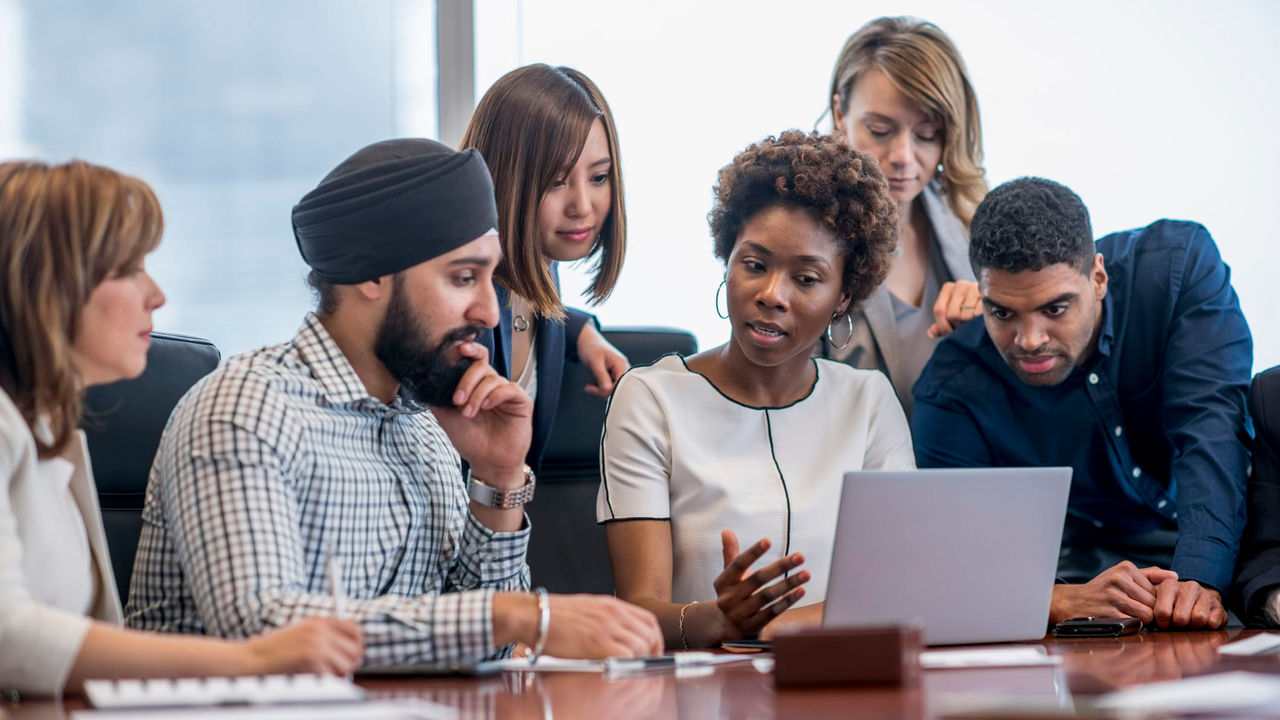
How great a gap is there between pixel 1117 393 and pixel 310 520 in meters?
1.56

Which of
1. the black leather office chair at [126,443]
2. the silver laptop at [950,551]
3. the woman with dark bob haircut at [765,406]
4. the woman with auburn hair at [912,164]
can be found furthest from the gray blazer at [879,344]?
the black leather office chair at [126,443]

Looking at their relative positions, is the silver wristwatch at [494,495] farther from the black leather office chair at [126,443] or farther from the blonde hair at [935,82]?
the blonde hair at [935,82]

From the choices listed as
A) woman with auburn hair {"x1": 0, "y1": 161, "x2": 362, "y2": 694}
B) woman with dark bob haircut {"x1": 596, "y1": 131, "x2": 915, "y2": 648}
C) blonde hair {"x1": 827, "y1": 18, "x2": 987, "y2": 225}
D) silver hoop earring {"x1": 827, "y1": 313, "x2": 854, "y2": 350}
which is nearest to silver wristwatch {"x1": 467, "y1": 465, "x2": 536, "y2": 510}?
woman with dark bob haircut {"x1": 596, "y1": 131, "x2": 915, "y2": 648}

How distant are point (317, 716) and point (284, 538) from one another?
0.40 meters

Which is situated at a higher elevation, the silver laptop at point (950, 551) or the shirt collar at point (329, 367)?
the shirt collar at point (329, 367)

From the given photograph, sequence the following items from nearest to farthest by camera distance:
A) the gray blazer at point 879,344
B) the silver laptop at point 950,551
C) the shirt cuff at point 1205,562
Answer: the silver laptop at point 950,551 < the shirt cuff at point 1205,562 < the gray blazer at point 879,344

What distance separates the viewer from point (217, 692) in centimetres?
109

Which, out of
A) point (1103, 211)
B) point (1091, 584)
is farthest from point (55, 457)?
point (1103, 211)

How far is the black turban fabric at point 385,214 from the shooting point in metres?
1.60

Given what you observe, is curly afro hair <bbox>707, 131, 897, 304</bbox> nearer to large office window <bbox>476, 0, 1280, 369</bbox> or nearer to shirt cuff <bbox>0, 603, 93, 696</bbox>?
large office window <bbox>476, 0, 1280, 369</bbox>

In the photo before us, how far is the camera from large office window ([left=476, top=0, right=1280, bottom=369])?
131 inches

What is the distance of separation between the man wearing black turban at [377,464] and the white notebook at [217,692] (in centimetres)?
15

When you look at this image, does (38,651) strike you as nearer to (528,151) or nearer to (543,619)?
(543,619)

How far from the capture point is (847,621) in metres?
1.55
